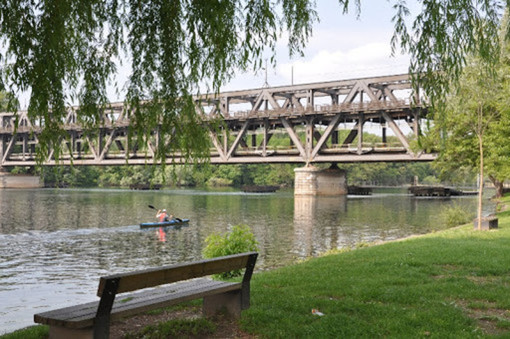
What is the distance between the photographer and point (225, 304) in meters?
8.20

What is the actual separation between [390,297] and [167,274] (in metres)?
4.36

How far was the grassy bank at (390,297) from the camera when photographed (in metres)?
7.34

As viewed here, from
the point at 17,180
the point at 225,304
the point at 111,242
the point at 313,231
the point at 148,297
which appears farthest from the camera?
the point at 17,180

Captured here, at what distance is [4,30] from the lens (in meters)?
7.48

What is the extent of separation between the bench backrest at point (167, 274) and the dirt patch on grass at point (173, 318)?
849 mm

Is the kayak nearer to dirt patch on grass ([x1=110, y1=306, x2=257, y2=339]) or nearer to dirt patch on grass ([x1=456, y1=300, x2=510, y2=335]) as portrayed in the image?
dirt patch on grass ([x1=110, y1=306, x2=257, y2=339])

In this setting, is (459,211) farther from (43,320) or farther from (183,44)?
(43,320)

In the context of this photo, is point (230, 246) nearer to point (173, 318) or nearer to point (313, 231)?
point (173, 318)

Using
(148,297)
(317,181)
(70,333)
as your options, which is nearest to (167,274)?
(148,297)

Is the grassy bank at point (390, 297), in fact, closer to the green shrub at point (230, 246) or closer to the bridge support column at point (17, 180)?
the green shrub at point (230, 246)

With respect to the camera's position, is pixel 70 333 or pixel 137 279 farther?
pixel 137 279

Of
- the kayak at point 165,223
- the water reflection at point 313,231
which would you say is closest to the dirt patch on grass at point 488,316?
the water reflection at point 313,231

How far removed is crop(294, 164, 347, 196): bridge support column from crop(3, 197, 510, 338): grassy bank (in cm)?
6076

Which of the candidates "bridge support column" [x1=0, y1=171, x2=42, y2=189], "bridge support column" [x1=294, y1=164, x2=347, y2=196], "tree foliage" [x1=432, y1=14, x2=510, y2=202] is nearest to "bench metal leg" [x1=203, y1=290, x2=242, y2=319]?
"tree foliage" [x1=432, y1=14, x2=510, y2=202]
